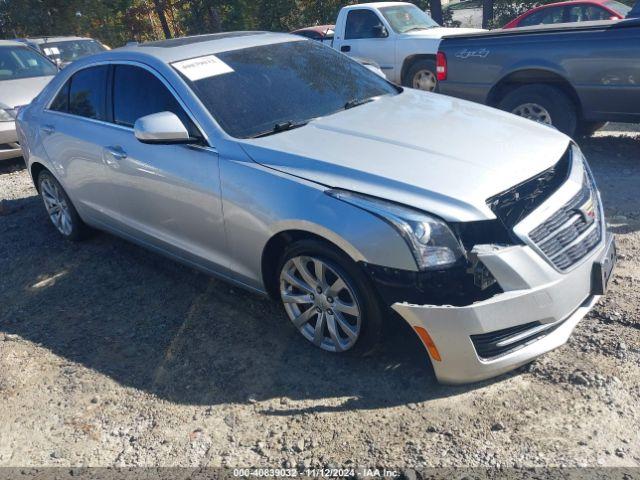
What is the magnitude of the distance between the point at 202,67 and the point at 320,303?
1.84 meters

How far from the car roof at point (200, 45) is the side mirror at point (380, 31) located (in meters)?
6.17

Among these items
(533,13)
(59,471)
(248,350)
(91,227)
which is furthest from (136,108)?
(533,13)

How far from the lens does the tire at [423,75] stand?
10227 mm

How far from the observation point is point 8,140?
27.3ft

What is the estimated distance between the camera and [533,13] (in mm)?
11492

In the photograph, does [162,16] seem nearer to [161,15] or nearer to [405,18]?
[161,15]

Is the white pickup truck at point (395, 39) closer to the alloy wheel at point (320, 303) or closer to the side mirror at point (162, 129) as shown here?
the side mirror at point (162, 129)

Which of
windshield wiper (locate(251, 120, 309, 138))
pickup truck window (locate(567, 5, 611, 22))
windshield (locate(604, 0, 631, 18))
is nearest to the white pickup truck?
pickup truck window (locate(567, 5, 611, 22))

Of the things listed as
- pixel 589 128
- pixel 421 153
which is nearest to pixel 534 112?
pixel 589 128

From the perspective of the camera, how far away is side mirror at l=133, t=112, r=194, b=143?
369cm

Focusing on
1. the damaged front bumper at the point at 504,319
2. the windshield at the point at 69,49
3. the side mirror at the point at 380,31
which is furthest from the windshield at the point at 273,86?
the windshield at the point at 69,49

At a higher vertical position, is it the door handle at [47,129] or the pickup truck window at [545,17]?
the door handle at [47,129]

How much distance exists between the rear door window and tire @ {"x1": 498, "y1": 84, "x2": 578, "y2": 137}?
427 centimetres

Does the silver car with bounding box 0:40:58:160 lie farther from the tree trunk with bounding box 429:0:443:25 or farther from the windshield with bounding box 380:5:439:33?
the tree trunk with bounding box 429:0:443:25
